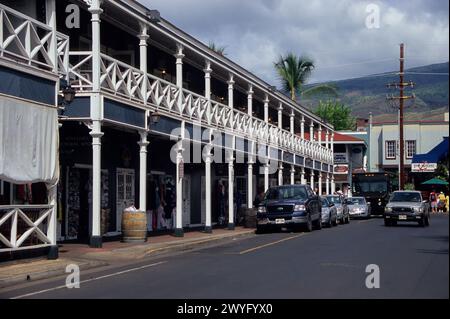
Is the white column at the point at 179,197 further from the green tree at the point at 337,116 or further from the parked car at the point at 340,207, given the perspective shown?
the green tree at the point at 337,116

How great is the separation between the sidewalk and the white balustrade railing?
438 mm

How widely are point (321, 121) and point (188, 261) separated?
109 ft

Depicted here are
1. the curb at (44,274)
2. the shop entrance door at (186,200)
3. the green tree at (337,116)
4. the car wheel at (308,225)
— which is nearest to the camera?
the curb at (44,274)

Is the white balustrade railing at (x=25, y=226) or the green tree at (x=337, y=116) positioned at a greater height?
the green tree at (x=337, y=116)

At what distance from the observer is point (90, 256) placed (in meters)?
17.4

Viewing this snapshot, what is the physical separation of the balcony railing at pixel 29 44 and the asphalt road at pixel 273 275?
195 inches

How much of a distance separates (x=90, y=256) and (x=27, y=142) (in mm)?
3479

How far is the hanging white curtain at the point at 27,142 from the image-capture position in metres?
14.6

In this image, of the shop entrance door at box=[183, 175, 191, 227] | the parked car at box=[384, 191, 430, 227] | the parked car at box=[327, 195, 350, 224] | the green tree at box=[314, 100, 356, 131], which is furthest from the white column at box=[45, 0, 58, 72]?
the green tree at box=[314, 100, 356, 131]

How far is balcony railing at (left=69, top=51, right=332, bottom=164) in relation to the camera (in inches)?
748

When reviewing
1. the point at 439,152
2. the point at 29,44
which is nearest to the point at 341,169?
the point at 29,44

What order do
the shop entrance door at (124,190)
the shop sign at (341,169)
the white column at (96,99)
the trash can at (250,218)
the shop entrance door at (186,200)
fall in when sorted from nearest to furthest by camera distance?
1. the white column at (96,99)
2. the shop entrance door at (124,190)
3. the trash can at (250,218)
4. the shop entrance door at (186,200)
5. the shop sign at (341,169)

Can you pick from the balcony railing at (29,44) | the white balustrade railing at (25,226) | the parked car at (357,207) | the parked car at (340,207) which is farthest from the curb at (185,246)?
the parked car at (357,207)

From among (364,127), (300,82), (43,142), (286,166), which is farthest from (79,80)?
(364,127)
